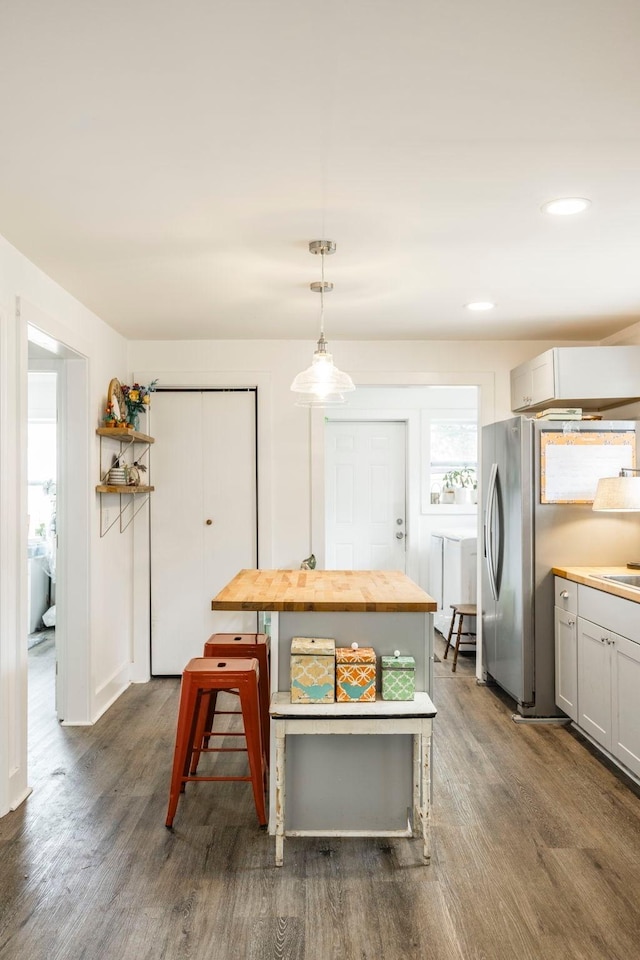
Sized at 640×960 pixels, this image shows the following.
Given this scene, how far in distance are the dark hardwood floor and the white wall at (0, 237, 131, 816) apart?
48cm

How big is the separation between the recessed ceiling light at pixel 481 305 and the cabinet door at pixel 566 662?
5.83ft

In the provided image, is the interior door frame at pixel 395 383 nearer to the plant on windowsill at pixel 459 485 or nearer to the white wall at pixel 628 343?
the white wall at pixel 628 343

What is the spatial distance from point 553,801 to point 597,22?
2.82 meters

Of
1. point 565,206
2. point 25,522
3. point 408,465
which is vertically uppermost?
point 565,206

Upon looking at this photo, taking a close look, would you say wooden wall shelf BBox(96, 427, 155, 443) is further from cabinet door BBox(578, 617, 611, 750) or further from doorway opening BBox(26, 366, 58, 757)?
cabinet door BBox(578, 617, 611, 750)

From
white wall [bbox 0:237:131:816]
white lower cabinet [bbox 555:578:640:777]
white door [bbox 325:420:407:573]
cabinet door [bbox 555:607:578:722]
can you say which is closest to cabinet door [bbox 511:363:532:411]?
white lower cabinet [bbox 555:578:640:777]

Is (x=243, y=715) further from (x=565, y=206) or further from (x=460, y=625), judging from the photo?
(x=460, y=625)

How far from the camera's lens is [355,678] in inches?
102

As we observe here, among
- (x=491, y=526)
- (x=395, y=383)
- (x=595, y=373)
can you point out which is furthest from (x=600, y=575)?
(x=395, y=383)

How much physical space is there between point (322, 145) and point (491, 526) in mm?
2911

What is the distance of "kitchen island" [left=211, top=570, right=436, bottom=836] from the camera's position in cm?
268

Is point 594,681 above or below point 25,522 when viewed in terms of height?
below

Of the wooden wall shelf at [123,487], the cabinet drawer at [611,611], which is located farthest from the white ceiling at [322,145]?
the cabinet drawer at [611,611]

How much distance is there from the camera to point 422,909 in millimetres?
2205
